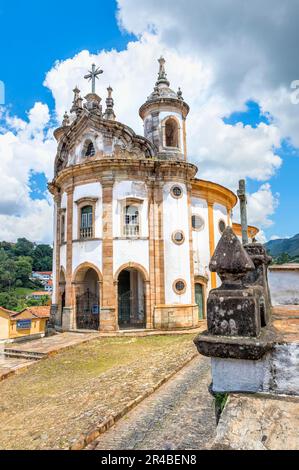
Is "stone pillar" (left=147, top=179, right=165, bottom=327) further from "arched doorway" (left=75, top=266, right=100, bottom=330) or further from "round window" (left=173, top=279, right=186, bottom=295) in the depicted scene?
"arched doorway" (left=75, top=266, right=100, bottom=330)

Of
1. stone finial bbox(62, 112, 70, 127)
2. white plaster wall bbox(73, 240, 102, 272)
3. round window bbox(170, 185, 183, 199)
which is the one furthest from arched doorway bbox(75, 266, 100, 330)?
stone finial bbox(62, 112, 70, 127)

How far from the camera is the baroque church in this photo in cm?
1698

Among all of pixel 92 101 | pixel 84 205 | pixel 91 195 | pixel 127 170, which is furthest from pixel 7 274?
pixel 127 170

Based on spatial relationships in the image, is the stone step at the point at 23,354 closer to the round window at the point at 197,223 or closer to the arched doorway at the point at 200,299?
the arched doorway at the point at 200,299

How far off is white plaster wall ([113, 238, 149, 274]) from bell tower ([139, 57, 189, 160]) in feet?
17.8

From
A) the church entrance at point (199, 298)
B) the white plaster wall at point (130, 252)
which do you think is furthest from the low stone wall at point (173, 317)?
the white plaster wall at point (130, 252)

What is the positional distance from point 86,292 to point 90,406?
39.5ft

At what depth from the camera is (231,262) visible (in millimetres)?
3096

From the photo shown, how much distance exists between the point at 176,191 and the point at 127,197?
2.77 metres

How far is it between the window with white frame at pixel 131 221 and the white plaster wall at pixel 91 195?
136 cm

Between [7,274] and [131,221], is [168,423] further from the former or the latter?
[7,274]

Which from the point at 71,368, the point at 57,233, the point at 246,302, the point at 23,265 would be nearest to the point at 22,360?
the point at 71,368

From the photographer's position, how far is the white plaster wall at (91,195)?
1722cm
